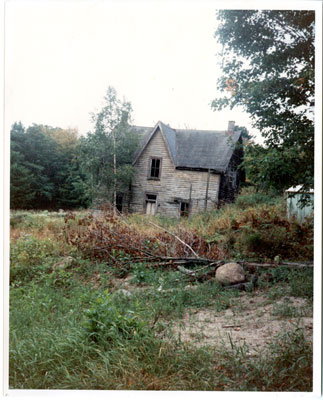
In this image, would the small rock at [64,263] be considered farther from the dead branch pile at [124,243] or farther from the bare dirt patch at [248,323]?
the bare dirt patch at [248,323]

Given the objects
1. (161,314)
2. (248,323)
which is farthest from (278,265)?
(161,314)

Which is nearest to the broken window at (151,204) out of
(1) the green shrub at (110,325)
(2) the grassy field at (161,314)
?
(2) the grassy field at (161,314)

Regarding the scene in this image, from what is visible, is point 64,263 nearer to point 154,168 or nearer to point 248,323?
point 154,168

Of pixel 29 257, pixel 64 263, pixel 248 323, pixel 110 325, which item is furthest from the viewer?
pixel 64 263

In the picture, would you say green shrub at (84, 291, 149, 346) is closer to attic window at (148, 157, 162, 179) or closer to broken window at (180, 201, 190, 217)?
broken window at (180, 201, 190, 217)

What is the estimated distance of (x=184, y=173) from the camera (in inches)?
111

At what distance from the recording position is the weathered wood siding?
Result: 2748mm

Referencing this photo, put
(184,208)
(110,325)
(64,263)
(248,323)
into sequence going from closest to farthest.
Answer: (110,325)
(248,323)
(64,263)
(184,208)

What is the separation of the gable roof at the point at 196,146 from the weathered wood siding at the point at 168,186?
0.20 feet

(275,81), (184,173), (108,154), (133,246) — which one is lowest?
(133,246)

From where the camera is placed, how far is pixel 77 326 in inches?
90.9

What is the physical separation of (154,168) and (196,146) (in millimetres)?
453

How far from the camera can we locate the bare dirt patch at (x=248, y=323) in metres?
2.29

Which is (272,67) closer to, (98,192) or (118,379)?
(98,192)
